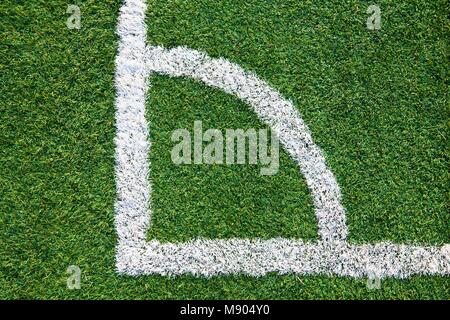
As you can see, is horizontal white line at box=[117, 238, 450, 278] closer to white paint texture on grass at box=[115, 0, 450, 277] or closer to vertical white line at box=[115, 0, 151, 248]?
white paint texture on grass at box=[115, 0, 450, 277]

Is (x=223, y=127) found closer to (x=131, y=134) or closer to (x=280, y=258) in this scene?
(x=131, y=134)

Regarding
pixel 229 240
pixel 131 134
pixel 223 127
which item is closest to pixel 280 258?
pixel 229 240

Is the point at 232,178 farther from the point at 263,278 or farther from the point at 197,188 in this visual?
the point at 263,278

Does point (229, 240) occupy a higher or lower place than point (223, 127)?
lower

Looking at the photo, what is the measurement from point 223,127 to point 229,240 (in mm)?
574

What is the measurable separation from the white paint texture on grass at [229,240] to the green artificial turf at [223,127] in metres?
0.05

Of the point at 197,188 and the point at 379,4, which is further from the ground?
the point at 379,4

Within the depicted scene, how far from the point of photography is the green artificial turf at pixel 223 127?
8.92ft

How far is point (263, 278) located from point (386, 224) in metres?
0.69

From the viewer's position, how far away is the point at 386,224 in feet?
9.12

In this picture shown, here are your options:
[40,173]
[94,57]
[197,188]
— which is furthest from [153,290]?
[94,57]

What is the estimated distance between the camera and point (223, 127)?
2.78 m

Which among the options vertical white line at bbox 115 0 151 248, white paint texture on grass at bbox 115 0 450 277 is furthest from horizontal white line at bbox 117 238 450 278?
vertical white line at bbox 115 0 151 248

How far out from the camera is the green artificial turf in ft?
8.92
